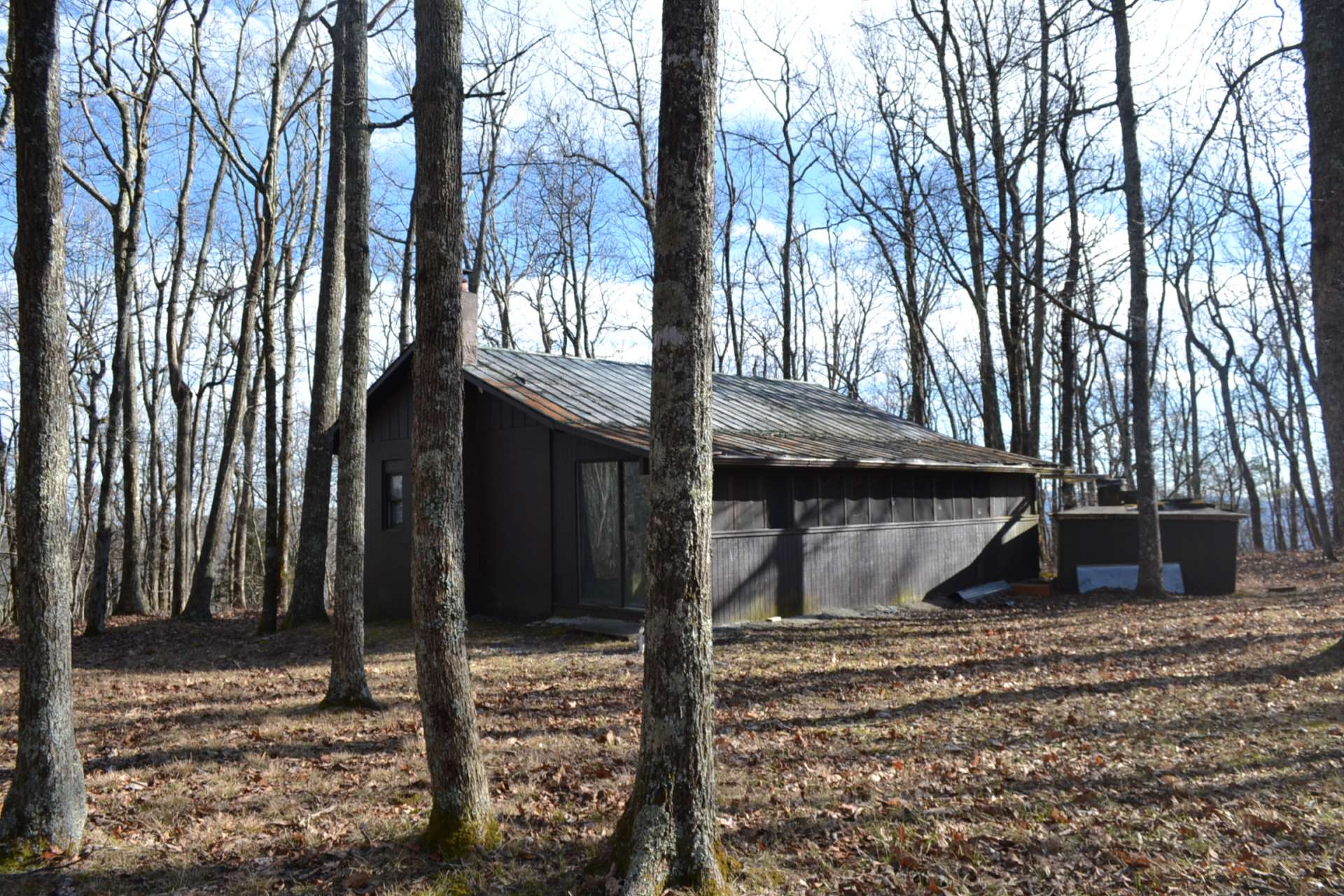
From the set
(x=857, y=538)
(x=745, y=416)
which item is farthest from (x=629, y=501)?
(x=857, y=538)

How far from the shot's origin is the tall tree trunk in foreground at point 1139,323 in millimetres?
14094

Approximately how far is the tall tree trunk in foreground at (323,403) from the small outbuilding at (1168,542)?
12.7 m

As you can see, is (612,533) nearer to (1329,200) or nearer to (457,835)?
(457,835)

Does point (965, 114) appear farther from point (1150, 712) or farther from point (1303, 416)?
point (1150, 712)

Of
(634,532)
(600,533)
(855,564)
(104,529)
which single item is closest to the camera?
(634,532)

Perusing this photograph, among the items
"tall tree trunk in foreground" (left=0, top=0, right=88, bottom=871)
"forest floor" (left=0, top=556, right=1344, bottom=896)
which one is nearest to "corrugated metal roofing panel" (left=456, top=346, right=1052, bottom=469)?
"forest floor" (left=0, top=556, right=1344, bottom=896)

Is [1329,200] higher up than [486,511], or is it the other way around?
[1329,200]

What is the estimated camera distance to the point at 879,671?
9.35 meters

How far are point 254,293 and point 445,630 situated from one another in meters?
15.0

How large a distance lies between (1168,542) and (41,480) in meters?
16.4

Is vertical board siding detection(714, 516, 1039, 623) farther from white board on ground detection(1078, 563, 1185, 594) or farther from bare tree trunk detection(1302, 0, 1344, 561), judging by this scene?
bare tree trunk detection(1302, 0, 1344, 561)

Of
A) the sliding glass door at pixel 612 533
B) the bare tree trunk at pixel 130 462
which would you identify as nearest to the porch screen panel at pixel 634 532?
the sliding glass door at pixel 612 533

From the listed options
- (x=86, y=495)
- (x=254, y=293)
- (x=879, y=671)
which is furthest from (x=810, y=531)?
(x=86, y=495)

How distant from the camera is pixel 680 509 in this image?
3.95 metres
